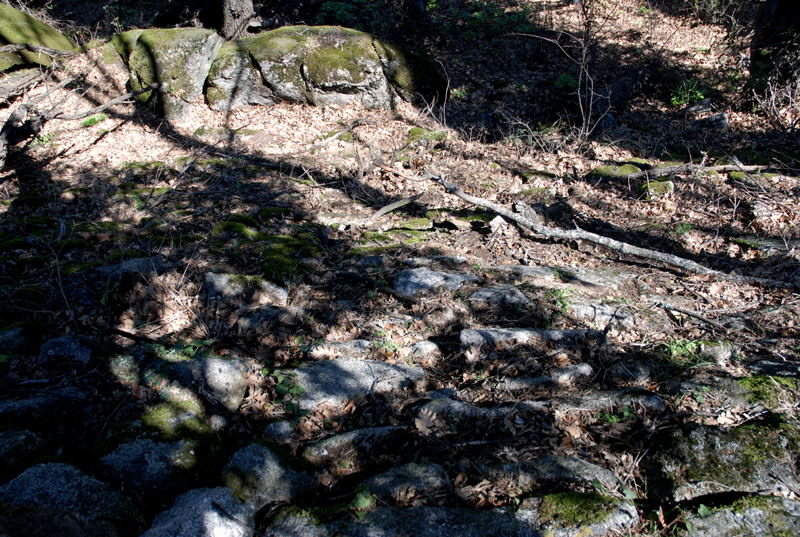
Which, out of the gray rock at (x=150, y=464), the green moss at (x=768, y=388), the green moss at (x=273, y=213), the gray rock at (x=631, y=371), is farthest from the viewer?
the green moss at (x=273, y=213)

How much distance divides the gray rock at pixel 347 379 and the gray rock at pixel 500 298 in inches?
42.5

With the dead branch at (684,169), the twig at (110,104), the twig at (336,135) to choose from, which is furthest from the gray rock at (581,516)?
the twig at (110,104)

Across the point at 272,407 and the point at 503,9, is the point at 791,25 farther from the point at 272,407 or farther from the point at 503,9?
the point at 272,407

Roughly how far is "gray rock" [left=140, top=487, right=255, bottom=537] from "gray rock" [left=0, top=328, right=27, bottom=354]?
190cm

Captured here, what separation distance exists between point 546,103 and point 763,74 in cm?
400

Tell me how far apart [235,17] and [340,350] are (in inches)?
423

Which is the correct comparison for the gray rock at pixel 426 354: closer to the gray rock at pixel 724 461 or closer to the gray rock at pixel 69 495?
the gray rock at pixel 724 461

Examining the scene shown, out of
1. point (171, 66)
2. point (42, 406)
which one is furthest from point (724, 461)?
point (171, 66)

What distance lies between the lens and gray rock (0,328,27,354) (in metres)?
3.14

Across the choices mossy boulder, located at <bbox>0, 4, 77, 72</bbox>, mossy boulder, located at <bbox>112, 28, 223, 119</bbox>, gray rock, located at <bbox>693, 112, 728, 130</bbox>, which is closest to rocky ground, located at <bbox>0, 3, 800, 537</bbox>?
gray rock, located at <bbox>693, 112, 728, 130</bbox>

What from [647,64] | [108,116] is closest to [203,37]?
[108,116]

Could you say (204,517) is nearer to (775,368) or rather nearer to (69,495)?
(69,495)

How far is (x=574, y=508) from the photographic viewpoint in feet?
6.98

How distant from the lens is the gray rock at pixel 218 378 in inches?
118
